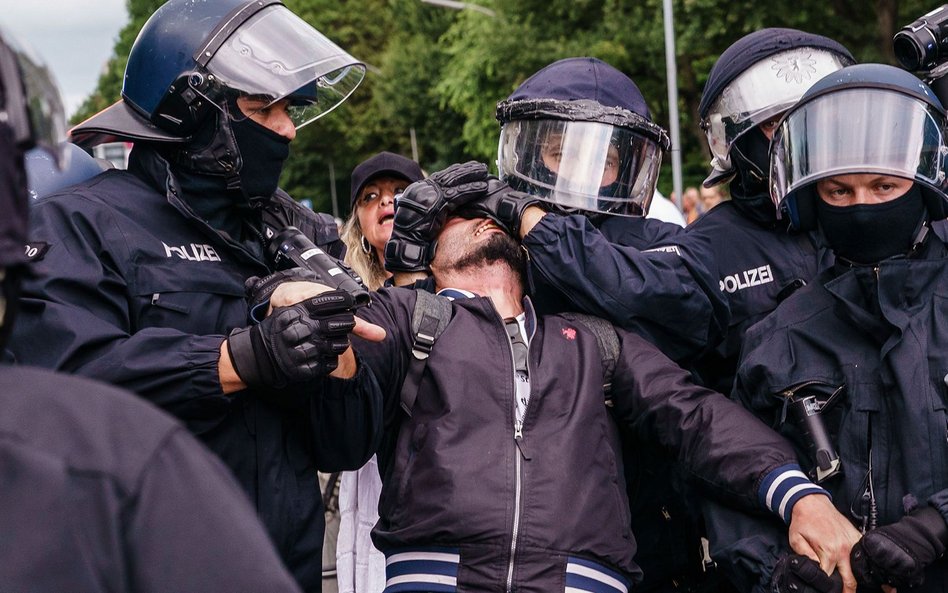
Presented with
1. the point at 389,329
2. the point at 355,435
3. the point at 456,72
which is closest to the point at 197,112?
the point at 389,329

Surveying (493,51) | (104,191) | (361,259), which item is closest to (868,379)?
(104,191)

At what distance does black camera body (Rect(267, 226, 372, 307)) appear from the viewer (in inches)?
112

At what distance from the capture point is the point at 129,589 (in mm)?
1211

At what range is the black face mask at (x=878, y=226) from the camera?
2.85 meters

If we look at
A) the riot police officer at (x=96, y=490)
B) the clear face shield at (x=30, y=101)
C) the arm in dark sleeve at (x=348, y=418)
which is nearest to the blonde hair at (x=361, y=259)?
the arm in dark sleeve at (x=348, y=418)

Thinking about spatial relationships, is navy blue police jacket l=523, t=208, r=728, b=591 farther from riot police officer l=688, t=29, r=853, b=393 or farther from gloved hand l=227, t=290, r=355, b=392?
gloved hand l=227, t=290, r=355, b=392

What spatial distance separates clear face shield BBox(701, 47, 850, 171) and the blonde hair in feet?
7.34

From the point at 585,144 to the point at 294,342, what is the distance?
4.16 feet

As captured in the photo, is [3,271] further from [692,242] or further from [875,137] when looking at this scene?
[692,242]

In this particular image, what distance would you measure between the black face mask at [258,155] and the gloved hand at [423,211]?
1.24 ft

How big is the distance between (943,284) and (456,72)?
2596cm

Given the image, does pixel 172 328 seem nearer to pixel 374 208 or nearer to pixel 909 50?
pixel 909 50

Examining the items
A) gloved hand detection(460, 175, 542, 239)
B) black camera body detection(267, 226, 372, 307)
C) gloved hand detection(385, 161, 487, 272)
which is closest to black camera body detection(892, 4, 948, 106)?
gloved hand detection(460, 175, 542, 239)

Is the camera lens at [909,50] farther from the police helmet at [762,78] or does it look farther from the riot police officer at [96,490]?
the riot police officer at [96,490]
